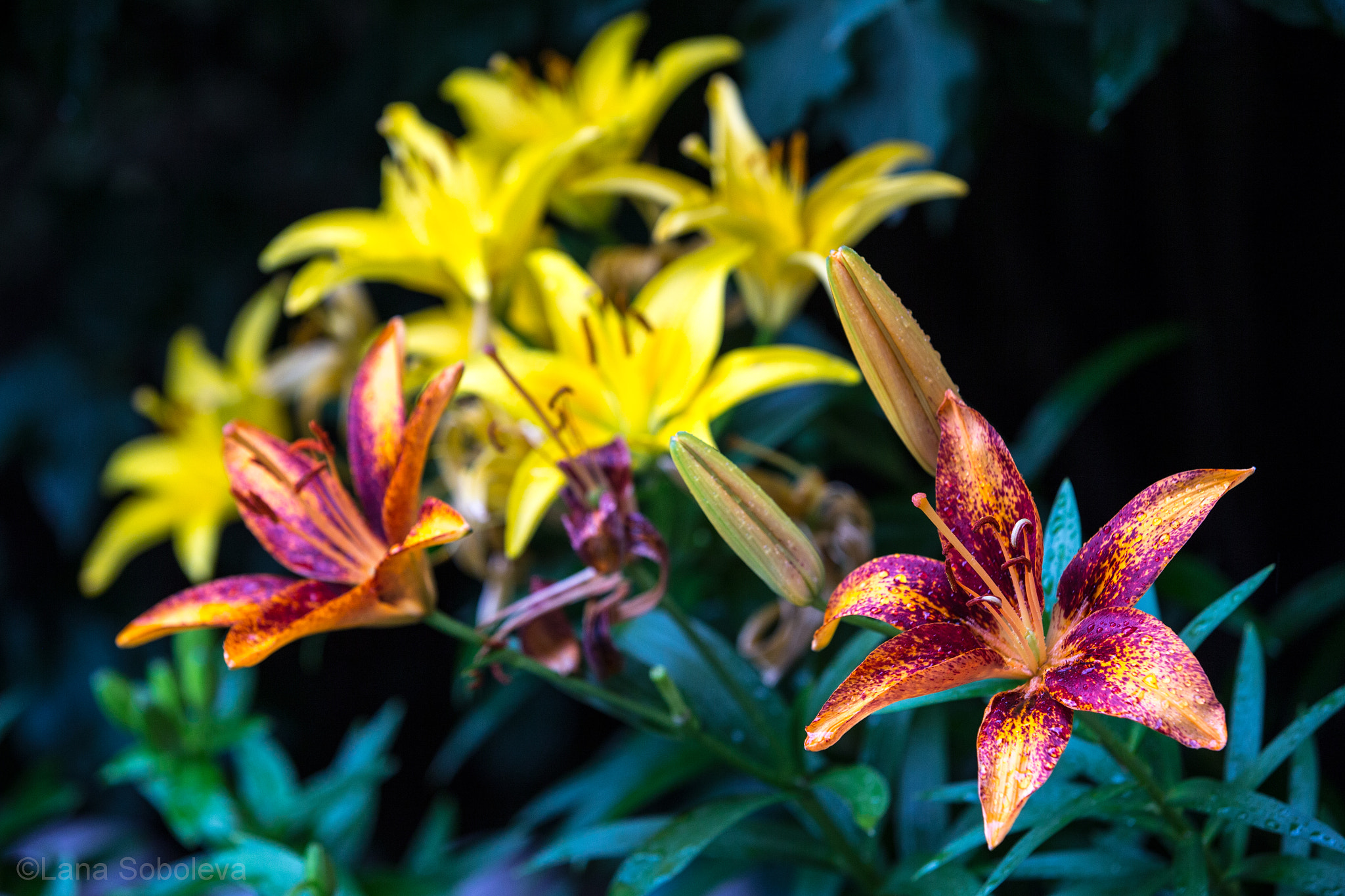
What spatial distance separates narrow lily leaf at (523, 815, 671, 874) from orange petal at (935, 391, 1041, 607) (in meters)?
0.26

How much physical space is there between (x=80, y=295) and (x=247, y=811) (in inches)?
25.8

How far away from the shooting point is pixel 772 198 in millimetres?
604

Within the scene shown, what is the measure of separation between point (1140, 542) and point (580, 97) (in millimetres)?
567

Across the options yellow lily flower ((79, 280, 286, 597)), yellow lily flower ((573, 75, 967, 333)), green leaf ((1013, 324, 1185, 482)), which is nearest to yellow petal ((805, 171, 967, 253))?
yellow lily flower ((573, 75, 967, 333))

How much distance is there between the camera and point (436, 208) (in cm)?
64

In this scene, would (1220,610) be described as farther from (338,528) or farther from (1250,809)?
(338,528)

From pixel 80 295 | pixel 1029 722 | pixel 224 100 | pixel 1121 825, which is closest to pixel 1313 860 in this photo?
pixel 1121 825

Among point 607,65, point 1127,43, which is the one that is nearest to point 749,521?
point 1127,43

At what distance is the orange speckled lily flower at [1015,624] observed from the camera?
323 millimetres

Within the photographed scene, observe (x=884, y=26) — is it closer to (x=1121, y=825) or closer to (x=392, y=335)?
(x=392, y=335)

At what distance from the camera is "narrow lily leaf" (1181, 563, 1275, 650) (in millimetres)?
400

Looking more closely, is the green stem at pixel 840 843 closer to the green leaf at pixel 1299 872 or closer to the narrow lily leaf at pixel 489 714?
the green leaf at pixel 1299 872

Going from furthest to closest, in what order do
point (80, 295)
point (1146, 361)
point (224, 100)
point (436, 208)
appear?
point (224, 100) → point (80, 295) → point (1146, 361) → point (436, 208)

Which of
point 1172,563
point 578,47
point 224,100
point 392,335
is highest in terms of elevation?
point 224,100
